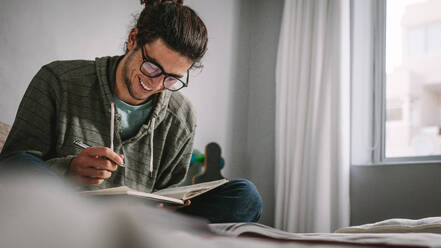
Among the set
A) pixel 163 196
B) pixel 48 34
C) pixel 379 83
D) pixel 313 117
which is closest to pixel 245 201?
pixel 163 196

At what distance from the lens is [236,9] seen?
279 centimetres

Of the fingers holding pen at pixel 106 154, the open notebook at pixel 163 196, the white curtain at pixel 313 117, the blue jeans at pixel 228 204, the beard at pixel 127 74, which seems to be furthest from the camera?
the white curtain at pixel 313 117

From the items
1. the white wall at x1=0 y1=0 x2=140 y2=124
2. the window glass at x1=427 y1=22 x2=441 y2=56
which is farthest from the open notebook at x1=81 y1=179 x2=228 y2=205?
the window glass at x1=427 y1=22 x2=441 y2=56

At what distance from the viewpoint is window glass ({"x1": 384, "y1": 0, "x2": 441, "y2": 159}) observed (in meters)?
2.20

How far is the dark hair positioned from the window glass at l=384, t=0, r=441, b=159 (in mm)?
1557

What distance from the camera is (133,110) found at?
4.04 feet

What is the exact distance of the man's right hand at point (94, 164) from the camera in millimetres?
817

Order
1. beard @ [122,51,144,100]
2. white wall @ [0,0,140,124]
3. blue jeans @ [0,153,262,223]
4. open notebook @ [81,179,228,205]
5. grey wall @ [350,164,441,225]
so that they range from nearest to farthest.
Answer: open notebook @ [81,179,228,205], blue jeans @ [0,153,262,223], beard @ [122,51,144,100], white wall @ [0,0,140,124], grey wall @ [350,164,441,225]

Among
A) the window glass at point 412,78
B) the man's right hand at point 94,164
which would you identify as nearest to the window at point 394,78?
the window glass at point 412,78

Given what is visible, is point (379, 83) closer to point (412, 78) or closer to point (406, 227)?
point (412, 78)

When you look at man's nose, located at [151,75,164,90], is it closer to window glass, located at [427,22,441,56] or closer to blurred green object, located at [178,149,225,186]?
blurred green object, located at [178,149,225,186]

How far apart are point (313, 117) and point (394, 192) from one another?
0.61m

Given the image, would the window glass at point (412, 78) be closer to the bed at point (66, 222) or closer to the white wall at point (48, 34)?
the white wall at point (48, 34)

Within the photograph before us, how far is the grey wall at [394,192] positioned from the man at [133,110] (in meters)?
1.15
